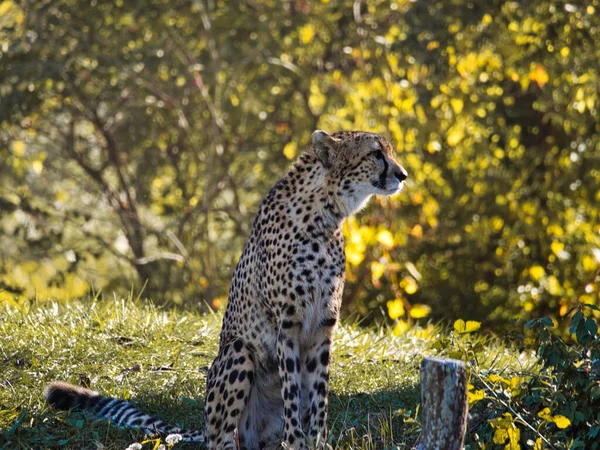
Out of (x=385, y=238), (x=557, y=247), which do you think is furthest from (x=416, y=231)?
(x=557, y=247)

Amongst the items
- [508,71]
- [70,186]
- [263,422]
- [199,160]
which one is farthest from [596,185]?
[70,186]

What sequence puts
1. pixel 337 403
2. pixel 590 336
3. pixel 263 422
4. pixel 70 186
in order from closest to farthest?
pixel 590 336, pixel 263 422, pixel 337 403, pixel 70 186

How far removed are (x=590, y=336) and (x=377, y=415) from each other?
38.9 inches

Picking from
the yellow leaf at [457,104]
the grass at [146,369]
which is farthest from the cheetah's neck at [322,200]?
the yellow leaf at [457,104]

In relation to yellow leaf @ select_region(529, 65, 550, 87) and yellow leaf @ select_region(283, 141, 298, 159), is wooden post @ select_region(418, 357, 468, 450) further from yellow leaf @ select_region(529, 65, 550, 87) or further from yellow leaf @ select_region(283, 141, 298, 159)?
yellow leaf @ select_region(283, 141, 298, 159)

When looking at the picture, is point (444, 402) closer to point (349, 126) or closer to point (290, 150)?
point (349, 126)

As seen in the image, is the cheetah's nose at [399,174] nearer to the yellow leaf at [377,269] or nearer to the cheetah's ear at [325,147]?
the cheetah's ear at [325,147]

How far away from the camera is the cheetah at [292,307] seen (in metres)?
3.46

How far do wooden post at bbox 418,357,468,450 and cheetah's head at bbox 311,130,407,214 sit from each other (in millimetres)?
951

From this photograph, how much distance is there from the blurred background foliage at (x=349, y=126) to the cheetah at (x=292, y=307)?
2558 mm

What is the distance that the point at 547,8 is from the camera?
20.6 feet

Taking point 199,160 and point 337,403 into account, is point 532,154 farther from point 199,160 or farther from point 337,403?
point 337,403

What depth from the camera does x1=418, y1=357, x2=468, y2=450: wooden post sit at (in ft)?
9.08

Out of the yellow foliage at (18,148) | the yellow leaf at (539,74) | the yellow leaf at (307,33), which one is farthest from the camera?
the yellow foliage at (18,148)
